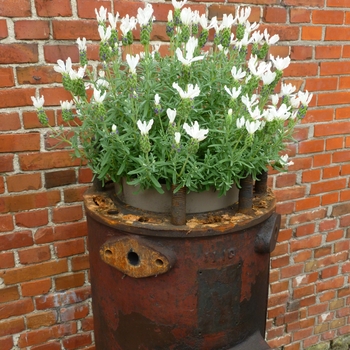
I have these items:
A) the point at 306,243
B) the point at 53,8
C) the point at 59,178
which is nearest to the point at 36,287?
the point at 59,178

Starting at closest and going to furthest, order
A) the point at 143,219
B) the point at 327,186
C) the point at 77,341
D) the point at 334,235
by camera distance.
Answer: the point at 143,219
the point at 77,341
the point at 327,186
the point at 334,235

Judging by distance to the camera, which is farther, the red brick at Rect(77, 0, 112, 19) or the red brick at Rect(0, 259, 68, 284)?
the red brick at Rect(0, 259, 68, 284)

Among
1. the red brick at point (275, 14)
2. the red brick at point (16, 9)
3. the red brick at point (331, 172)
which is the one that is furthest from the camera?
the red brick at point (331, 172)

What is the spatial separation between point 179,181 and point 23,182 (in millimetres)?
914

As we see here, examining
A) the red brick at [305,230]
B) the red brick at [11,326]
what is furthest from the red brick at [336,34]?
the red brick at [11,326]

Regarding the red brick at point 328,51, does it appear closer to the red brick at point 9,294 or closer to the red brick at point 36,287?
the red brick at point 36,287

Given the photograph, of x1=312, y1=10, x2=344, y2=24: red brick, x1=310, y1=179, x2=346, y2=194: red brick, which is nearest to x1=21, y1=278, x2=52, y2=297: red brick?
x1=310, y1=179, x2=346, y2=194: red brick

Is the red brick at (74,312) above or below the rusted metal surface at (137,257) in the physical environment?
below

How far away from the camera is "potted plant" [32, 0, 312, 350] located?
3.40ft

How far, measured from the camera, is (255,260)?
1175 millimetres

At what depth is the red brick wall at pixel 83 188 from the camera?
1604mm

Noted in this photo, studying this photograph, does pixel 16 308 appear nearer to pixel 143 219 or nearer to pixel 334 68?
pixel 143 219

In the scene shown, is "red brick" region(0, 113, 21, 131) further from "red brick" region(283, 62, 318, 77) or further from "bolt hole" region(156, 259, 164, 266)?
"red brick" region(283, 62, 318, 77)

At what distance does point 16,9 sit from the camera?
1.52 m
